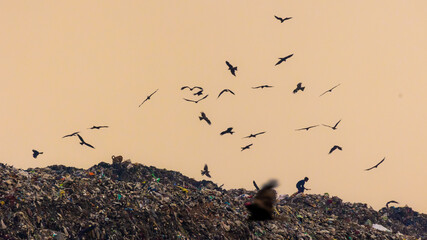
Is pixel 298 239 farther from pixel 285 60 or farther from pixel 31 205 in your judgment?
pixel 31 205

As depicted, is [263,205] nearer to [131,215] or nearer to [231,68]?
[131,215]

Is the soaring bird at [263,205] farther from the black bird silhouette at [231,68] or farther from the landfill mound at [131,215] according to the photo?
the black bird silhouette at [231,68]

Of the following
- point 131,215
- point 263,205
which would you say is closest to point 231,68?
point 131,215

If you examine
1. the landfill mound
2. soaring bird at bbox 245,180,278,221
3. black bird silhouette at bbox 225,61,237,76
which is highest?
black bird silhouette at bbox 225,61,237,76

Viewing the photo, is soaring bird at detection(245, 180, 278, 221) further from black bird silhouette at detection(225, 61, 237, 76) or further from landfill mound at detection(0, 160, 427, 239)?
black bird silhouette at detection(225, 61, 237, 76)

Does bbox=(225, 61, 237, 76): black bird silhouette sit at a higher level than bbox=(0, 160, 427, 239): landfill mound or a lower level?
higher

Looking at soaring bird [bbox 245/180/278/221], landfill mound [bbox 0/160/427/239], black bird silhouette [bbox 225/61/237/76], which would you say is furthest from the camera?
black bird silhouette [bbox 225/61/237/76]

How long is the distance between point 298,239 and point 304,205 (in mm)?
5470

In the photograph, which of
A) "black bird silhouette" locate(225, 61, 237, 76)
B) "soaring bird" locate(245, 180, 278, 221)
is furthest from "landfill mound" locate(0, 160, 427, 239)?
"soaring bird" locate(245, 180, 278, 221)

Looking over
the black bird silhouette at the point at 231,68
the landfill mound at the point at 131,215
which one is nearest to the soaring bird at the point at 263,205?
the landfill mound at the point at 131,215

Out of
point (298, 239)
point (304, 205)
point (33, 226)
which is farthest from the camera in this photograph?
point (304, 205)

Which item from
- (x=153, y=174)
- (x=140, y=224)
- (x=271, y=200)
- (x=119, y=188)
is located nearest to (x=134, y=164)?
(x=153, y=174)

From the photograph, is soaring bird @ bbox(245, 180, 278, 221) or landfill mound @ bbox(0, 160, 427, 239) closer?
soaring bird @ bbox(245, 180, 278, 221)

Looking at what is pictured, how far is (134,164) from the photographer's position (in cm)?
2031
